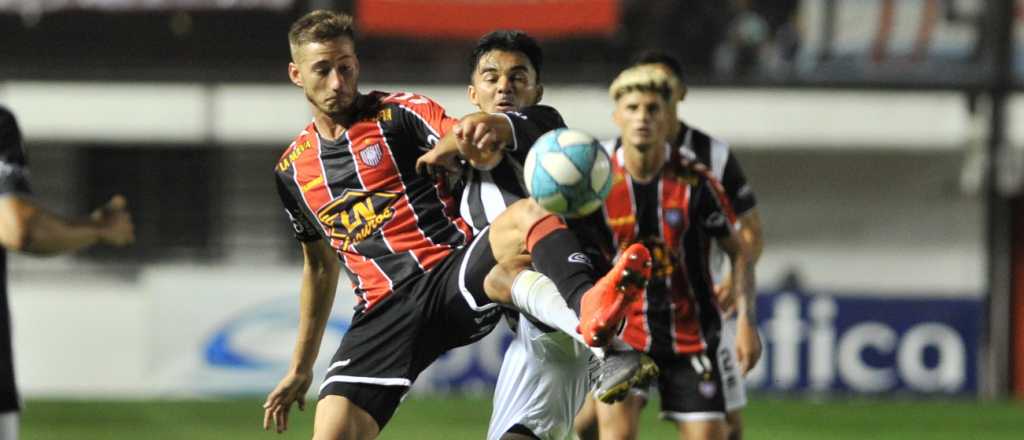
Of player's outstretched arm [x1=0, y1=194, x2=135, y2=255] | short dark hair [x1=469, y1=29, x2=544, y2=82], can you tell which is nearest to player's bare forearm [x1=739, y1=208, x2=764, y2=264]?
short dark hair [x1=469, y1=29, x2=544, y2=82]

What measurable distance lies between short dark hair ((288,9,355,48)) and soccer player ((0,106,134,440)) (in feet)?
5.71

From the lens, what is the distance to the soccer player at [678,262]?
706cm

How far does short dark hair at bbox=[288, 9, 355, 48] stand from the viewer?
6352 mm

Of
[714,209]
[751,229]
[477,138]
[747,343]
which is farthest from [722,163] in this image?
[477,138]

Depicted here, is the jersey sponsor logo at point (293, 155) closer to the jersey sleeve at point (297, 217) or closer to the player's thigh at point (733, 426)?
the jersey sleeve at point (297, 217)

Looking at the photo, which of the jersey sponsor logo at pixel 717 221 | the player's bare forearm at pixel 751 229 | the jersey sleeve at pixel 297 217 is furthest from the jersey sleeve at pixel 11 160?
the player's bare forearm at pixel 751 229

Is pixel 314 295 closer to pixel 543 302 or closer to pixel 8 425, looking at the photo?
pixel 543 302

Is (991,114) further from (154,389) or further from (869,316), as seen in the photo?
(154,389)

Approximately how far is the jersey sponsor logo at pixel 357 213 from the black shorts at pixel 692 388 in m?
1.40

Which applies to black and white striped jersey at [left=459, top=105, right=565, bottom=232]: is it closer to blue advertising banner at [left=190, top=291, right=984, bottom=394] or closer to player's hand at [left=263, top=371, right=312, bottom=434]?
player's hand at [left=263, top=371, right=312, bottom=434]

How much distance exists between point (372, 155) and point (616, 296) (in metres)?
1.50

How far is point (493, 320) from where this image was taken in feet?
21.1

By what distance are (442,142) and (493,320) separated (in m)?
1.01

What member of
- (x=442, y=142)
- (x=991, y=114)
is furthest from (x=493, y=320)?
(x=991, y=114)
